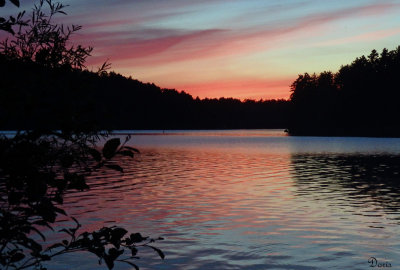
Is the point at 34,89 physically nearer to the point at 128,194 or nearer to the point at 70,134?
the point at 70,134

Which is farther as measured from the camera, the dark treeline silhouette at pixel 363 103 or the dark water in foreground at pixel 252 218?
the dark treeline silhouette at pixel 363 103

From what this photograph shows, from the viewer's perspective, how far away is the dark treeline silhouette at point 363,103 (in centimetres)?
14000

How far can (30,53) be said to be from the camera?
16.0ft

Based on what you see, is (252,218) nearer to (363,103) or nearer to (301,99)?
(363,103)

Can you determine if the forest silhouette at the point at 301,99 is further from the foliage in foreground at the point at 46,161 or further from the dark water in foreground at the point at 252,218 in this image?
the dark water in foreground at the point at 252,218

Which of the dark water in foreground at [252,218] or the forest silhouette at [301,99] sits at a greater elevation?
the forest silhouette at [301,99]

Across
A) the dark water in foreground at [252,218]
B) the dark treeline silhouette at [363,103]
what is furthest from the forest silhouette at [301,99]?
the dark water in foreground at [252,218]

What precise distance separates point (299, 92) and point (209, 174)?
484 feet

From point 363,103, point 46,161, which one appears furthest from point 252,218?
point 363,103

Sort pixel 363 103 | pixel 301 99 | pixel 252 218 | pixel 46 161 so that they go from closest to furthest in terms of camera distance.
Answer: pixel 46 161 → pixel 252 218 → pixel 363 103 → pixel 301 99

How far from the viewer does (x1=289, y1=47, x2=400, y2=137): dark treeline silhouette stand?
14000 cm

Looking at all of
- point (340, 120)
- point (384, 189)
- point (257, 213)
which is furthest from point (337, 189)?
point (340, 120)

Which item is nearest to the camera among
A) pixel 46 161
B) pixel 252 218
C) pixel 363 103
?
pixel 46 161

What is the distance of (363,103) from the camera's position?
14475 cm
